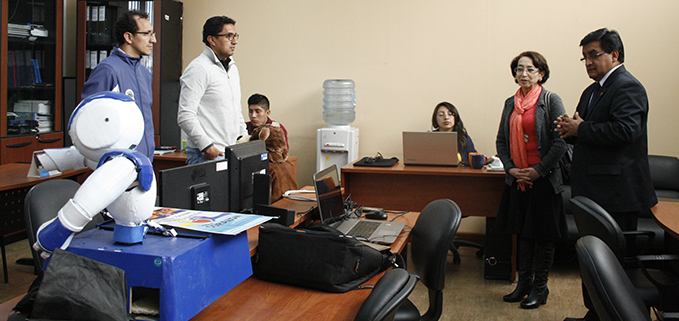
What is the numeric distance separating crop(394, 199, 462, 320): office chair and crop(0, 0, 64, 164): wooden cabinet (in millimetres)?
3733

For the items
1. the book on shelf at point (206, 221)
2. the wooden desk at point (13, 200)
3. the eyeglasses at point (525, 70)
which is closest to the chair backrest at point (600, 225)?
the eyeglasses at point (525, 70)

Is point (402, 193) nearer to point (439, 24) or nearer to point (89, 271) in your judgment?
point (439, 24)

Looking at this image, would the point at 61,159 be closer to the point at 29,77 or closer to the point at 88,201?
the point at 88,201

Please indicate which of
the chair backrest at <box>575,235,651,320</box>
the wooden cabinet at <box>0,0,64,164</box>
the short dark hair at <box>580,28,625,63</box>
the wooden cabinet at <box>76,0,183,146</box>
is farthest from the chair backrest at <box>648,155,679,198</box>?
the wooden cabinet at <box>0,0,64,164</box>

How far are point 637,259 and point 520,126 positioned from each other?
3.41 ft

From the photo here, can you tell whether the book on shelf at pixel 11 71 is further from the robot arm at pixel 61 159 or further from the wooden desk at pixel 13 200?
the robot arm at pixel 61 159

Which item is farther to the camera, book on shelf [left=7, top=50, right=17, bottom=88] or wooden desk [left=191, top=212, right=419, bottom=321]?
book on shelf [left=7, top=50, right=17, bottom=88]

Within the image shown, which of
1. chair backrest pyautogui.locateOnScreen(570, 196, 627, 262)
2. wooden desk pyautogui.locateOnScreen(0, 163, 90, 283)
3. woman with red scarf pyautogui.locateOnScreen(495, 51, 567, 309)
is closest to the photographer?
chair backrest pyautogui.locateOnScreen(570, 196, 627, 262)

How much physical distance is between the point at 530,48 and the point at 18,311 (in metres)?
4.06

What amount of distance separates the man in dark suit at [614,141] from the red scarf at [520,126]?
372mm

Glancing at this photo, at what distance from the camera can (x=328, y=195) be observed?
2113 mm

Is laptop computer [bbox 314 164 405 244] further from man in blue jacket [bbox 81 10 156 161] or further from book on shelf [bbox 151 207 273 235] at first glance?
man in blue jacket [bbox 81 10 156 161]

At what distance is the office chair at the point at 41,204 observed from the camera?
6.00 feet

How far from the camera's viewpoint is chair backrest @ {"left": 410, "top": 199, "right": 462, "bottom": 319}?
5.40 feet
